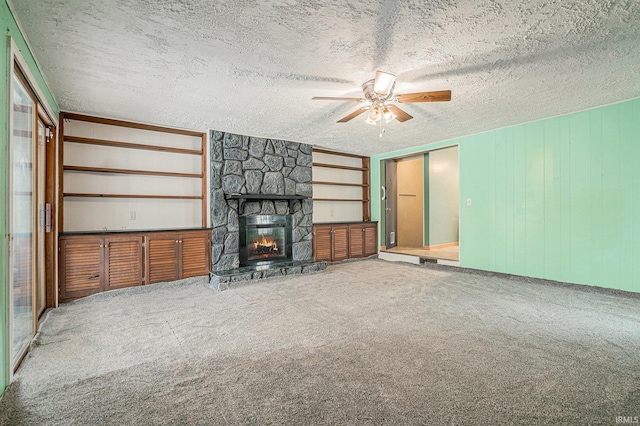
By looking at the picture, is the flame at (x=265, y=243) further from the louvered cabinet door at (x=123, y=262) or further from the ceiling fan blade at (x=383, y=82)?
the ceiling fan blade at (x=383, y=82)

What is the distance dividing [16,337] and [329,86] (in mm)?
3422

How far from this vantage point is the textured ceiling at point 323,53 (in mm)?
1949

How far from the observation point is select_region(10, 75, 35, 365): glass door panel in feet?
7.22

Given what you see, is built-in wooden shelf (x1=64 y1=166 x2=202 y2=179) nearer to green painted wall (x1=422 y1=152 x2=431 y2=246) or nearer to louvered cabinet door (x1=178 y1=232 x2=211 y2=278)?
louvered cabinet door (x1=178 y1=232 x2=211 y2=278)

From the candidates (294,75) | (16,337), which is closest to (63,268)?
(16,337)

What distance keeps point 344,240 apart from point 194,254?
311 centimetres

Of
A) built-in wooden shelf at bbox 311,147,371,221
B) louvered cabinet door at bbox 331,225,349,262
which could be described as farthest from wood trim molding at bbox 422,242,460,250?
louvered cabinet door at bbox 331,225,349,262

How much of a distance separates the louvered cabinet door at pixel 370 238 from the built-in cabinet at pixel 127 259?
11.5ft

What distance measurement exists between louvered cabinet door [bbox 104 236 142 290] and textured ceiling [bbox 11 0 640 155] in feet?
5.81

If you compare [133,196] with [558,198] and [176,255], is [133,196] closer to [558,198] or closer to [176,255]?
[176,255]

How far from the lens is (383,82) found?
8.45 feet

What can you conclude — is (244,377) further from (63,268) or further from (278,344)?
(63,268)

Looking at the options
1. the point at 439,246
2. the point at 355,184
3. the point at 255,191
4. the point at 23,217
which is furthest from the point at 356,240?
the point at 23,217

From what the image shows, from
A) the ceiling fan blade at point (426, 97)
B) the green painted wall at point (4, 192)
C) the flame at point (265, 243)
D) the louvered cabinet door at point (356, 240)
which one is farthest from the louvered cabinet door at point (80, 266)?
the louvered cabinet door at point (356, 240)
